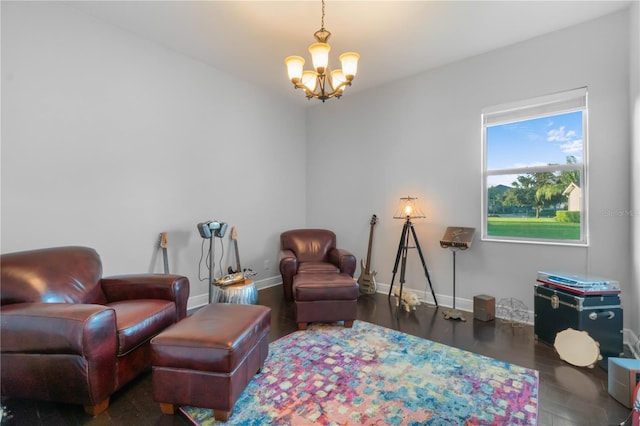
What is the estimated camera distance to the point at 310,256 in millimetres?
3967

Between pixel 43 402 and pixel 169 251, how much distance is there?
167 centimetres

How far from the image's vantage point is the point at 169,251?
3.25 m

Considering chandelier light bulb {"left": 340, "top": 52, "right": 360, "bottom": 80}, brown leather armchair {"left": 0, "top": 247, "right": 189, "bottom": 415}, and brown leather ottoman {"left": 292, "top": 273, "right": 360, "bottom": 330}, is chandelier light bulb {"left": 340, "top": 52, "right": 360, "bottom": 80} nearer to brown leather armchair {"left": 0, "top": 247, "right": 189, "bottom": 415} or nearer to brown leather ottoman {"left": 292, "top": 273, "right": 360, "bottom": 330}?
brown leather ottoman {"left": 292, "top": 273, "right": 360, "bottom": 330}

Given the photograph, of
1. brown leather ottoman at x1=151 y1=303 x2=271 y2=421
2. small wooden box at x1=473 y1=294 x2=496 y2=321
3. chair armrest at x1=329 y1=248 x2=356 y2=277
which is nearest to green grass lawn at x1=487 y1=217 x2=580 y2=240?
small wooden box at x1=473 y1=294 x2=496 y2=321

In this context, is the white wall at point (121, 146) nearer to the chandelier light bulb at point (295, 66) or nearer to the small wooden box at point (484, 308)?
the chandelier light bulb at point (295, 66)

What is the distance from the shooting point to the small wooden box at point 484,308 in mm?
2975

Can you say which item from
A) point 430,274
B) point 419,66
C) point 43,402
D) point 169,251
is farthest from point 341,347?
point 419,66

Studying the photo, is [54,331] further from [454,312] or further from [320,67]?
[454,312]

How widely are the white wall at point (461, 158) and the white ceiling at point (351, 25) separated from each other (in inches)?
10.6

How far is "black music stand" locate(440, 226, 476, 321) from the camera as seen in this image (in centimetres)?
312

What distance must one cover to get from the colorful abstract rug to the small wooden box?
83 cm

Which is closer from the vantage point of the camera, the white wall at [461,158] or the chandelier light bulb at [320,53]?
the chandelier light bulb at [320,53]

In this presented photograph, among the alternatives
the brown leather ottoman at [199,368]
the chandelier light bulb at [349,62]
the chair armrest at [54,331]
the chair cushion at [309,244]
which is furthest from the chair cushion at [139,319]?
the chandelier light bulb at [349,62]

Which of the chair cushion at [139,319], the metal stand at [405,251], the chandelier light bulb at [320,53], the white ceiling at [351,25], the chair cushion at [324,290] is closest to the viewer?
the chair cushion at [139,319]
